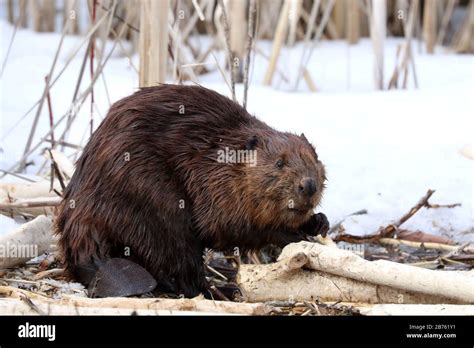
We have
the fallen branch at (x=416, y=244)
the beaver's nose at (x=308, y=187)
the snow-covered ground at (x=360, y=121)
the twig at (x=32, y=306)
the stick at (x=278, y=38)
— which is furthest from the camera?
the stick at (x=278, y=38)

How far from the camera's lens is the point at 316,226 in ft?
11.0

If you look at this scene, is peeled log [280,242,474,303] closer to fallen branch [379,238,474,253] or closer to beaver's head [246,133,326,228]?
beaver's head [246,133,326,228]

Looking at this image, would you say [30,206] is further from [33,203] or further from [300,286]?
[300,286]

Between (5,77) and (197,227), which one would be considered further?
(5,77)

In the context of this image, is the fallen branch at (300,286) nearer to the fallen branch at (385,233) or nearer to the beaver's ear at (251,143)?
the beaver's ear at (251,143)

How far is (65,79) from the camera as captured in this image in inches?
224

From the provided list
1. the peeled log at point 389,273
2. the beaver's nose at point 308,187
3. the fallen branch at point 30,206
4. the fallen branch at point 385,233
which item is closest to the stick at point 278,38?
the fallen branch at point 385,233

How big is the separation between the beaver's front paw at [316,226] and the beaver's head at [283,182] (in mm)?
86

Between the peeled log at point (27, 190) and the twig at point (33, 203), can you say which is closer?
the twig at point (33, 203)

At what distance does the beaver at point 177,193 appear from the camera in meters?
3.21
